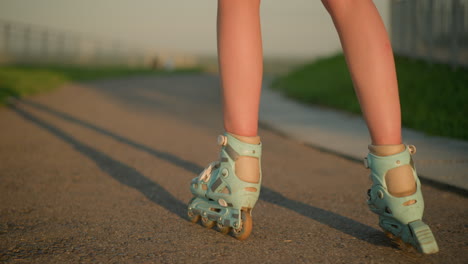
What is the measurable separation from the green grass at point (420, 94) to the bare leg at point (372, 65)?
105 inches

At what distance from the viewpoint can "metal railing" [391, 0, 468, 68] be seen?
307 inches

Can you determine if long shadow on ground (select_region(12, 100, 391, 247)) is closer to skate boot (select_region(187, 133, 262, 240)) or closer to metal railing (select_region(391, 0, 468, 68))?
skate boot (select_region(187, 133, 262, 240))

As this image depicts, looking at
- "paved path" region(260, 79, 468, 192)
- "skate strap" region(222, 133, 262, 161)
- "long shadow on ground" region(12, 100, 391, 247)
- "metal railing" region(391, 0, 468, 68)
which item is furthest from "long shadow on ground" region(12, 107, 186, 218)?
"metal railing" region(391, 0, 468, 68)

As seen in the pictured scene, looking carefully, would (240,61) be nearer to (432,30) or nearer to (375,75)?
(375,75)

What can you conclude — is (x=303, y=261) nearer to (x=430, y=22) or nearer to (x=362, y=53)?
(x=362, y=53)

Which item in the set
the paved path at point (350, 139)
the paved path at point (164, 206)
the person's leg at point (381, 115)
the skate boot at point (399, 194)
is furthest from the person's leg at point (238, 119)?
the paved path at point (350, 139)

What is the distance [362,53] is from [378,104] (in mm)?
192

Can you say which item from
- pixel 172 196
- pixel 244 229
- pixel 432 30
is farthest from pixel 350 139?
pixel 432 30

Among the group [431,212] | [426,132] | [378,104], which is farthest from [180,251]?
[426,132]

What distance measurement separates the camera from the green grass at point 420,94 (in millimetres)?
4609

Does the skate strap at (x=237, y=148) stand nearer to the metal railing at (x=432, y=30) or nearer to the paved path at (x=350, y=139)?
the paved path at (x=350, y=139)

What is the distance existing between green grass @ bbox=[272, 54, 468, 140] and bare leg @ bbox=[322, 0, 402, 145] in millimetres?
2675

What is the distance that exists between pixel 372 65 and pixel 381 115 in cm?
18

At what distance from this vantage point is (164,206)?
91.8 inches
